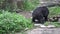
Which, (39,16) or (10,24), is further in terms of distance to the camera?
(39,16)

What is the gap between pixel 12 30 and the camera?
26.3 ft

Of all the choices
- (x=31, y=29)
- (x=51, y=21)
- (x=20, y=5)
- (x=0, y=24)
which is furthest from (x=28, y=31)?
(x=20, y=5)

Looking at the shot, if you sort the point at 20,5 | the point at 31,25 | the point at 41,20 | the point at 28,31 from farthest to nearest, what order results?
the point at 20,5
the point at 41,20
the point at 31,25
the point at 28,31

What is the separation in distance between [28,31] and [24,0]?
19.7 feet

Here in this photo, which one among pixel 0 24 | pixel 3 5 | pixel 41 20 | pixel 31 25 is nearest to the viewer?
pixel 0 24

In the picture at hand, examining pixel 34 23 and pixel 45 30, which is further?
pixel 34 23

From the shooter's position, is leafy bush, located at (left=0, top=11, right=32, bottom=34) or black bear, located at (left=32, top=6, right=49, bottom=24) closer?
leafy bush, located at (left=0, top=11, right=32, bottom=34)

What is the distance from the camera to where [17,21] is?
27.9ft

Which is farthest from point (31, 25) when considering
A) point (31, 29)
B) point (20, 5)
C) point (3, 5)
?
point (20, 5)

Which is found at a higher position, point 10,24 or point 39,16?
point 10,24

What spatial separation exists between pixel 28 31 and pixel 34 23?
1.43 metres

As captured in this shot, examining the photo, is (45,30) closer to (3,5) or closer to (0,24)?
(0,24)

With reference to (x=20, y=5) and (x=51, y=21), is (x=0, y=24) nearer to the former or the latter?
(x=51, y=21)

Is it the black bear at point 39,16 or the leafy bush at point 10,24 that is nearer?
the leafy bush at point 10,24
